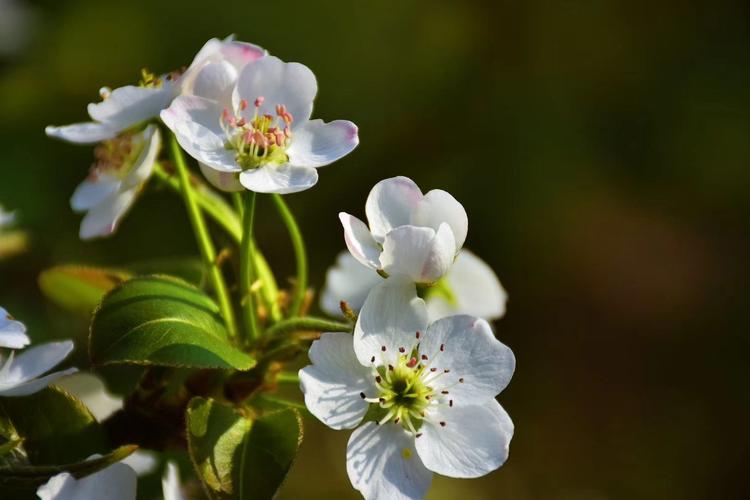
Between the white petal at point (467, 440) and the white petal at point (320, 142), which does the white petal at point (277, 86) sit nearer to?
the white petal at point (320, 142)

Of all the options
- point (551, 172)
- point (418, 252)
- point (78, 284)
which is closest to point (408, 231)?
point (418, 252)

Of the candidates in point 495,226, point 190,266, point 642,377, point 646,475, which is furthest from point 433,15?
point 190,266

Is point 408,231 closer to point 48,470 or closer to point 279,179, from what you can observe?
point 279,179

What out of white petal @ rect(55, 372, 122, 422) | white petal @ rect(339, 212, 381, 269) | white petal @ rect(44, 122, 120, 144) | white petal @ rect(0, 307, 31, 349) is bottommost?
white petal @ rect(55, 372, 122, 422)

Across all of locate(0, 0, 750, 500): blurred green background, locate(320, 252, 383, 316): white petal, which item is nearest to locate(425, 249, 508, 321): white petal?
locate(320, 252, 383, 316): white petal

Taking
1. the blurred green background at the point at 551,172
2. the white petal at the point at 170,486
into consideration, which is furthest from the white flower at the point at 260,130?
the blurred green background at the point at 551,172

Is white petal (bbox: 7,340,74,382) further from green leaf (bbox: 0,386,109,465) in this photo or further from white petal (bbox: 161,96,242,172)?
white petal (bbox: 161,96,242,172)

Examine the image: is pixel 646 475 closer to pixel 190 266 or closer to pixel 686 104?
pixel 686 104
